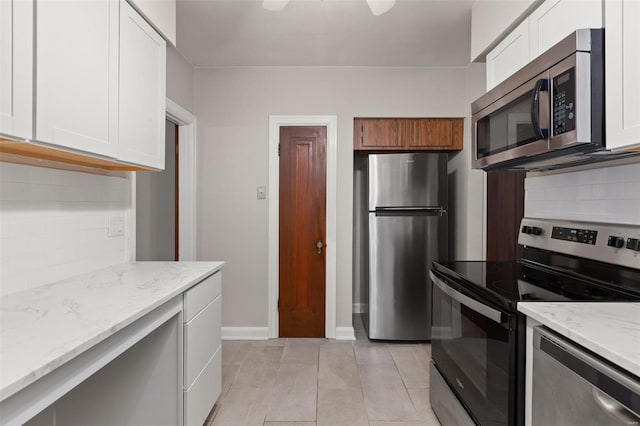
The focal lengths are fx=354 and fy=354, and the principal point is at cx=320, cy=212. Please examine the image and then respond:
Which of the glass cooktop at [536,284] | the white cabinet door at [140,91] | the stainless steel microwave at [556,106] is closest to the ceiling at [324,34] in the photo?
the white cabinet door at [140,91]

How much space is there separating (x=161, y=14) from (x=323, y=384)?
98.8 inches

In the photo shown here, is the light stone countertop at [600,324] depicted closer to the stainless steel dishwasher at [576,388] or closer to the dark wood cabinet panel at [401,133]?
the stainless steel dishwasher at [576,388]

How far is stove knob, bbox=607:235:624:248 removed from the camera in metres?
1.39

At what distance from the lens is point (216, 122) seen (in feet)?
10.9

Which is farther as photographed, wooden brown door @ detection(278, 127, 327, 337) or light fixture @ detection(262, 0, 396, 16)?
wooden brown door @ detection(278, 127, 327, 337)

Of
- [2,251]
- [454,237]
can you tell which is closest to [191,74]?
[2,251]

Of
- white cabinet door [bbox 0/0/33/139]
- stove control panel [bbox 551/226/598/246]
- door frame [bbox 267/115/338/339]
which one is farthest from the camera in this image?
door frame [bbox 267/115/338/339]

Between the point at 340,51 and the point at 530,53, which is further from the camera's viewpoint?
the point at 340,51

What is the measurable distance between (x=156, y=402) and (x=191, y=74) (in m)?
2.71

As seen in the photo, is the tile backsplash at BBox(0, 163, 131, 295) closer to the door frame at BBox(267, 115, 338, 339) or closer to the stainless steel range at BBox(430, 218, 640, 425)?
the door frame at BBox(267, 115, 338, 339)

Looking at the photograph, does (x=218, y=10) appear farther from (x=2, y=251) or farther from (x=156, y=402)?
(x=156, y=402)

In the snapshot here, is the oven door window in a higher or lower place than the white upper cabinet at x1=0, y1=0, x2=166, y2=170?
lower

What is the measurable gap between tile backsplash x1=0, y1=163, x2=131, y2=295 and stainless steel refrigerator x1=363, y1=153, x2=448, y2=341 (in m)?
2.03

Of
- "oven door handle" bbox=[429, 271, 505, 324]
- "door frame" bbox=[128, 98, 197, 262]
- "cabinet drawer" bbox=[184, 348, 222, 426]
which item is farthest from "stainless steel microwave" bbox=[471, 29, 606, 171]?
"door frame" bbox=[128, 98, 197, 262]
